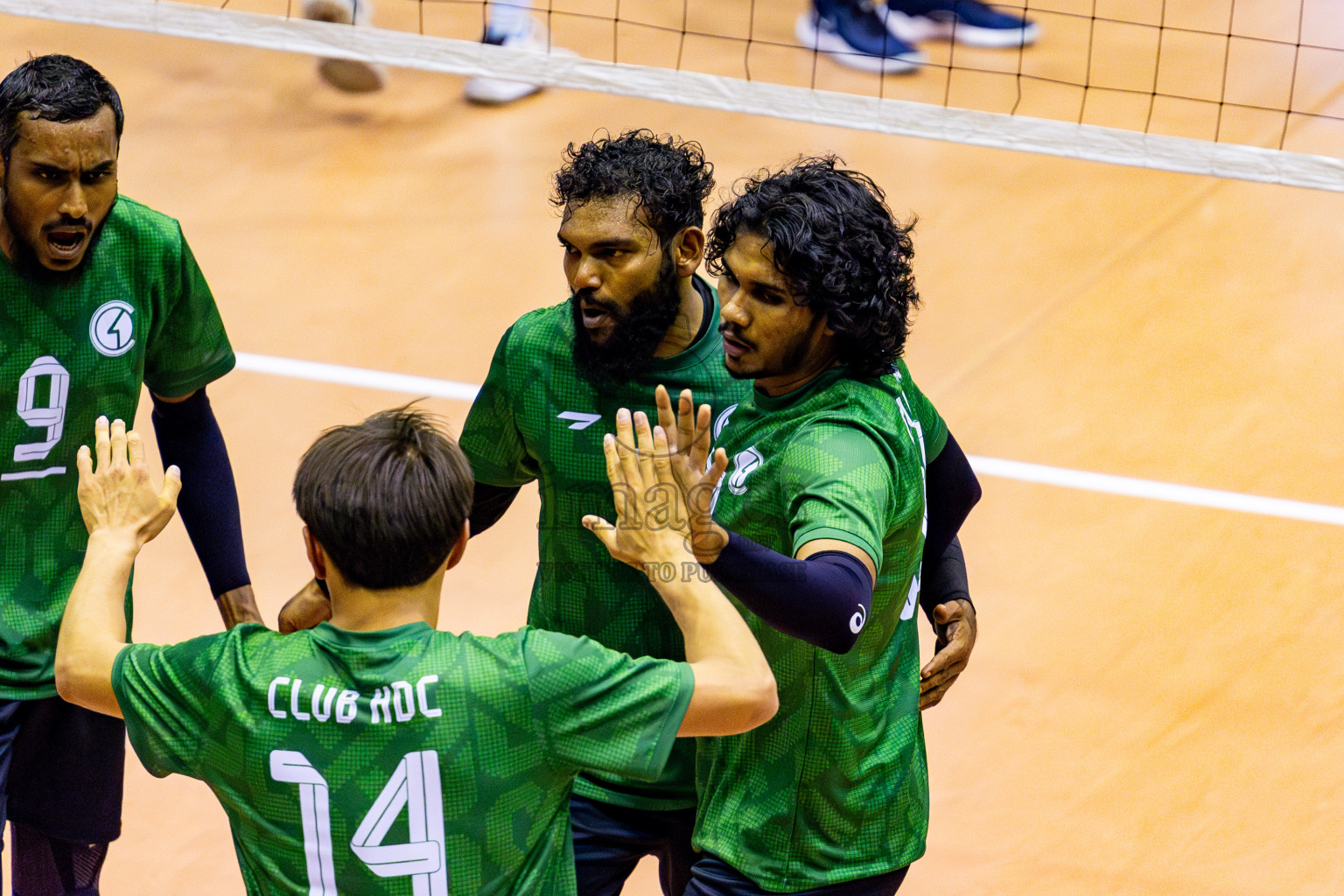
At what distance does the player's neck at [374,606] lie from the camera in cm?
287

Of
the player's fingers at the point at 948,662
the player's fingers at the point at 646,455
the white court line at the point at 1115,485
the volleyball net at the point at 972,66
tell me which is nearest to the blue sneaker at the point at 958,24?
the volleyball net at the point at 972,66

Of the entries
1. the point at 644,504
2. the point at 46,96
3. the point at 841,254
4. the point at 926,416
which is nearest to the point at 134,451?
the point at 644,504

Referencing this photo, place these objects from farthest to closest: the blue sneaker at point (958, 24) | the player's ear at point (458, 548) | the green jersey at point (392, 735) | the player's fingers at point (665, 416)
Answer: the blue sneaker at point (958, 24) → the player's fingers at point (665, 416) → the player's ear at point (458, 548) → the green jersey at point (392, 735)

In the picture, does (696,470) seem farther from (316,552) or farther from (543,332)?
(543,332)

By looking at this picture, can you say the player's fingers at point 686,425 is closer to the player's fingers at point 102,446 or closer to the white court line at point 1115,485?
the player's fingers at point 102,446

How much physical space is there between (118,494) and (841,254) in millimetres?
1758

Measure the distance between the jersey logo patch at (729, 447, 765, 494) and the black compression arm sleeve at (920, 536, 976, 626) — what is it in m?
0.96

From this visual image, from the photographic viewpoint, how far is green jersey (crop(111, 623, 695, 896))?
9.21 feet

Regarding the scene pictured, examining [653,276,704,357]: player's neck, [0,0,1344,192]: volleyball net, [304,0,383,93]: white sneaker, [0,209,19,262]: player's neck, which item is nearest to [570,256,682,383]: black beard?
[653,276,704,357]: player's neck

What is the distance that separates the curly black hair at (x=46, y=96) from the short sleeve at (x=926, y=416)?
2.29 metres

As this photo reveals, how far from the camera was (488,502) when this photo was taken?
464cm

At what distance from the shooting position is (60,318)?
13.7 feet

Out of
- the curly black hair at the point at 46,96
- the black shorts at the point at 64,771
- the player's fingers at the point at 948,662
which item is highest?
the curly black hair at the point at 46,96

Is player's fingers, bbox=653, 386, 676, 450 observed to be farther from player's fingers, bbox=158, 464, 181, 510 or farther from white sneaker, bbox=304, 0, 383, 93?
white sneaker, bbox=304, 0, 383, 93
